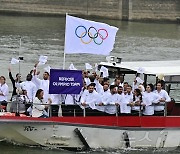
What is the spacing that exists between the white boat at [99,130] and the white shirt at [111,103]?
183 millimetres

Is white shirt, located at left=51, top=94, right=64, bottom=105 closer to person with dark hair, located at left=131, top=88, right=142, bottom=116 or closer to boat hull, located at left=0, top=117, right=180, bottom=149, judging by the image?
→ boat hull, located at left=0, top=117, right=180, bottom=149

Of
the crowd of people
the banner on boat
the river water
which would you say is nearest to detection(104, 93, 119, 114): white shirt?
the crowd of people

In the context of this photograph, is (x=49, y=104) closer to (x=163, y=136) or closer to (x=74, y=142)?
(x=74, y=142)

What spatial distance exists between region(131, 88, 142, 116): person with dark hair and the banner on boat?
153 centimetres

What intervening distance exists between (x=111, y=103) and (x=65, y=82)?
4.49 ft

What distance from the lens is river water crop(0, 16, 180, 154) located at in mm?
36688

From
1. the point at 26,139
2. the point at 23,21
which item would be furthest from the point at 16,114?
the point at 23,21

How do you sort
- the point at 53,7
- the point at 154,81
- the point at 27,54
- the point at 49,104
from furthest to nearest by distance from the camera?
1. the point at 53,7
2. the point at 27,54
3. the point at 154,81
4. the point at 49,104

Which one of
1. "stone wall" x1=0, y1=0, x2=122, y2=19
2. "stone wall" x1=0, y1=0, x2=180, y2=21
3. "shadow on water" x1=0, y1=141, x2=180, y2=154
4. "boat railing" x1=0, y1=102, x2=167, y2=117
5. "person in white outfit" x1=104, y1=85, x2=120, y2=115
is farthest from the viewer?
"stone wall" x1=0, y1=0, x2=180, y2=21

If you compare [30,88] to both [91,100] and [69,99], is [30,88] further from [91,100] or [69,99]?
[91,100]

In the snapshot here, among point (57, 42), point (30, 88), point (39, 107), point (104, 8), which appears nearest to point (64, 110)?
point (39, 107)

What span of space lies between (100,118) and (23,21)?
44.0 m

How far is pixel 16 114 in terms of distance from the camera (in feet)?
51.5

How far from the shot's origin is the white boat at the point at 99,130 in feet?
51.3
